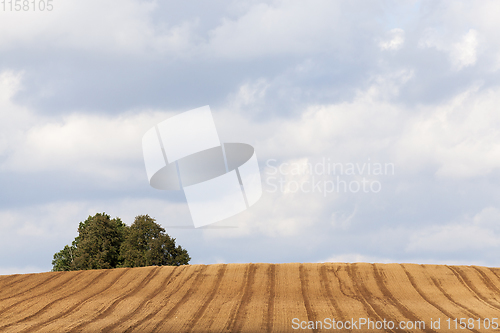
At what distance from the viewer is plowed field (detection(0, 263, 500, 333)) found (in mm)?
21142

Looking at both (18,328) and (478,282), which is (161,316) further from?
(478,282)

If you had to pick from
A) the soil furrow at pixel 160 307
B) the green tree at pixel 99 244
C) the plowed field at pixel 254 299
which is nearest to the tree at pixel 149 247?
the green tree at pixel 99 244

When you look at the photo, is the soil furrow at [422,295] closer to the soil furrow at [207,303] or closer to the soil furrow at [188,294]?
the soil furrow at [207,303]

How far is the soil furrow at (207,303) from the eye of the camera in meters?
21.2

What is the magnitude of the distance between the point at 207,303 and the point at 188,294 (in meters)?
2.54

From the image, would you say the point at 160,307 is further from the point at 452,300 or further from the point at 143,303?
the point at 452,300

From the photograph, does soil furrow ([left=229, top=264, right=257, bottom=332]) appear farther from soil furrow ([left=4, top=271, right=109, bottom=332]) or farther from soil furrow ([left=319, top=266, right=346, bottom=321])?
soil furrow ([left=4, top=271, right=109, bottom=332])

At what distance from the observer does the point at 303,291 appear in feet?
90.2

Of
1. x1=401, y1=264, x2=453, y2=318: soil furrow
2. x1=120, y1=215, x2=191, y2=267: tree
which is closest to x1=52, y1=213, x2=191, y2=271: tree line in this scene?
x1=120, y1=215, x2=191, y2=267: tree

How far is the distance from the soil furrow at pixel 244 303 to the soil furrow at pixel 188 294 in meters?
2.93

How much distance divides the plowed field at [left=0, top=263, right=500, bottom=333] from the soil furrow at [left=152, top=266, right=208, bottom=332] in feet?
0.18

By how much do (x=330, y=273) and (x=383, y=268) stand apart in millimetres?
3910

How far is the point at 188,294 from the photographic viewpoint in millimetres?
27375

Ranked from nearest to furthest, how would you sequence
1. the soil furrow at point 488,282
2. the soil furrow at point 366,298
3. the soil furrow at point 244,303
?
the soil furrow at point 244,303, the soil furrow at point 366,298, the soil furrow at point 488,282
